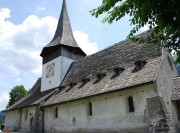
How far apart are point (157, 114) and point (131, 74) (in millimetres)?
4096

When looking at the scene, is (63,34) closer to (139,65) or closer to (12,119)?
(12,119)

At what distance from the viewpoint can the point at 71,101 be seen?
65.9 feet

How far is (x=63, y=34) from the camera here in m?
30.7

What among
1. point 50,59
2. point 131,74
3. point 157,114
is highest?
point 50,59

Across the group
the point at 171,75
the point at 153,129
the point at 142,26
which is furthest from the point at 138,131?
the point at 142,26

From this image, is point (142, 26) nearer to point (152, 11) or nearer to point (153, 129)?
point (152, 11)

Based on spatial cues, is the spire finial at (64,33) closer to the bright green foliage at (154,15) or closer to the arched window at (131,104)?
the arched window at (131,104)

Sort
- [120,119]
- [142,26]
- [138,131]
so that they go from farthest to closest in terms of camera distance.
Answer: [120,119] < [138,131] < [142,26]

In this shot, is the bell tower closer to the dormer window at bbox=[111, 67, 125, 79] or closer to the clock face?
the clock face

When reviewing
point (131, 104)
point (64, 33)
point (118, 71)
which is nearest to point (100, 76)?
point (118, 71)

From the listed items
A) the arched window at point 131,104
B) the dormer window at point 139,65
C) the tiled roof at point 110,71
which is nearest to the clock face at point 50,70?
the tiled roof at point 110,71

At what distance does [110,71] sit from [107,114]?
4.50 metres

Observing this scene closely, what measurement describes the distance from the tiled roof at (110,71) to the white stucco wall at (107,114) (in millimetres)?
641

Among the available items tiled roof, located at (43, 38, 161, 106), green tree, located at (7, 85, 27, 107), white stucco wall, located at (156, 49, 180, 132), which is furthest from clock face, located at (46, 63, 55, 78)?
green tree, located at (7, 85, 27, 107)
